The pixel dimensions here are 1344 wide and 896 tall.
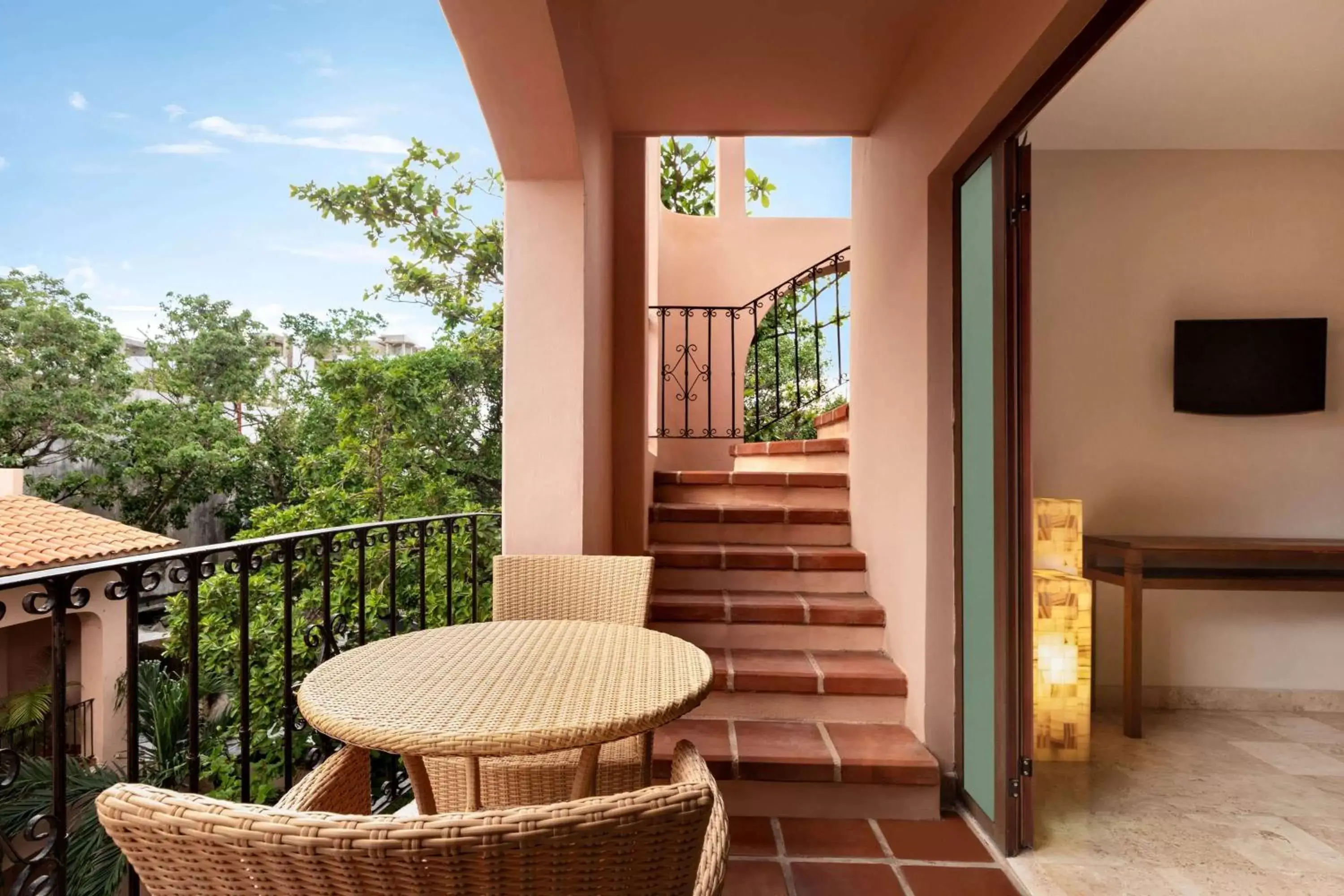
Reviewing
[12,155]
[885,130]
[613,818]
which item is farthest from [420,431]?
[12,155]

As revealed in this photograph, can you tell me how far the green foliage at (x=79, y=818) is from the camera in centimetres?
329

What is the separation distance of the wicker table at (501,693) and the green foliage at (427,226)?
718 centimetres

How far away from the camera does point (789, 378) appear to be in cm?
922

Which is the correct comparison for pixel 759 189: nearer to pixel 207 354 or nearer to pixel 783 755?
pixel 783 755

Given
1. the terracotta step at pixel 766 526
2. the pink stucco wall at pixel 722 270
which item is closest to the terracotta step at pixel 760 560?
the terracotta step at pixel 766 526

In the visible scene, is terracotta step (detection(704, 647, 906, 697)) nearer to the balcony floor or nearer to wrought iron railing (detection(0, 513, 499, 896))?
the balcony floor

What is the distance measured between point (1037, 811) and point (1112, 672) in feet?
4.38

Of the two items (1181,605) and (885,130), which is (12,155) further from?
(1181,605)

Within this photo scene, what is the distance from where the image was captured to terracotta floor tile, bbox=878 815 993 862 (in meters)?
1.97

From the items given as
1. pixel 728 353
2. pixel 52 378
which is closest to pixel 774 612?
pixel 728 353

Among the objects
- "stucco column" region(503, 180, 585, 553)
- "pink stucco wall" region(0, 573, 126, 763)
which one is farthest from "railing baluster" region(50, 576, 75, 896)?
"pink stucco wall" region(0, 573, 126, 763)

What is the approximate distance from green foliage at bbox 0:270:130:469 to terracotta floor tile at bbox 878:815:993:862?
1546 centimetres

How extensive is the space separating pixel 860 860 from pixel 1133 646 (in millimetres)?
1628

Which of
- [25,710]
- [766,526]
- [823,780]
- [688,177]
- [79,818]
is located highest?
[688,177]
